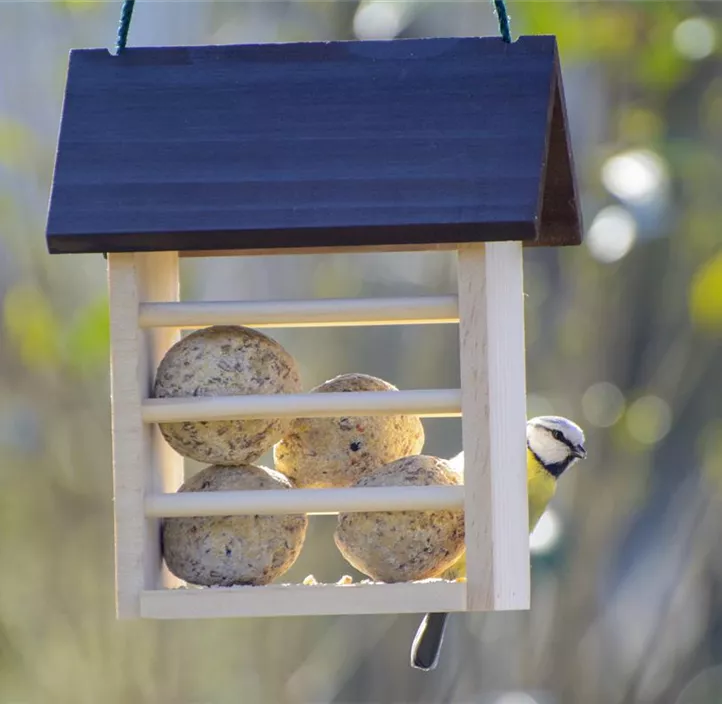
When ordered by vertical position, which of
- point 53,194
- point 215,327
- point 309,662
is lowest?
point 309,662

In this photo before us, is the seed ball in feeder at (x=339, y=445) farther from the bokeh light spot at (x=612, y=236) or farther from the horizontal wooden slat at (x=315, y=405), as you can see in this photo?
the bokeh light spot at (x=612, y=236)

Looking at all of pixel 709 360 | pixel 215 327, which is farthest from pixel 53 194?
pixel 709 360

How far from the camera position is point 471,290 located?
78.6 inches

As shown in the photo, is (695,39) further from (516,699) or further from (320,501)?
(320,501)

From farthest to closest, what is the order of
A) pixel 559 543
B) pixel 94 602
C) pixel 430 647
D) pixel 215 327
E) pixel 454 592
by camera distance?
pixel 94 602
pixel 559 543
pixel 430 647
pixel 215 327
pixel 454 592

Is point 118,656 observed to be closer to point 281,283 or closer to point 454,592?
point 281,283

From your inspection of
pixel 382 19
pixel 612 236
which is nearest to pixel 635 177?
pixel 612 236

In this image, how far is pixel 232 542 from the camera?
2.05 m

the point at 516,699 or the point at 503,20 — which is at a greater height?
the point at 503,20

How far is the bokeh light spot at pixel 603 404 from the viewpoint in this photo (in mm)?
Answer: 4645

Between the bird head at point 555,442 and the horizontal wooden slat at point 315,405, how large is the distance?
73cm

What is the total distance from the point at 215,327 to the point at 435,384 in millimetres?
2667

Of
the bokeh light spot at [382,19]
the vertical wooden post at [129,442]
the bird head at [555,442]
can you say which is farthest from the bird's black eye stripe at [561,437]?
the bokeh light spot at [382,19]

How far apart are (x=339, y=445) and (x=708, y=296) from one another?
2371mm
